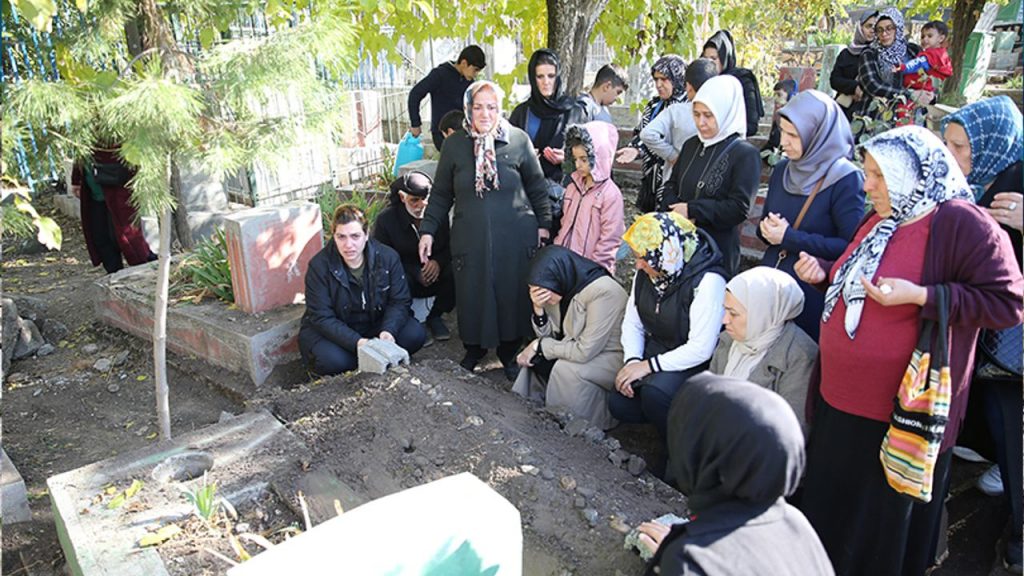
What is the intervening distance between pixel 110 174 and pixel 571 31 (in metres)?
3.84

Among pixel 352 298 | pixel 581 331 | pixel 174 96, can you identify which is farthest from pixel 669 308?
pixel 174 96

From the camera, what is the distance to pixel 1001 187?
2814 mm

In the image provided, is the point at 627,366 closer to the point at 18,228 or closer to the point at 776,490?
the point at 776,490

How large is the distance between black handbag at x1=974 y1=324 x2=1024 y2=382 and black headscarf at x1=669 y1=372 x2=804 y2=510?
170cm

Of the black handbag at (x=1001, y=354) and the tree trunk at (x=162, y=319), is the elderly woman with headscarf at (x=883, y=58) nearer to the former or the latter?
the black handbag at (x=1001, y=354)

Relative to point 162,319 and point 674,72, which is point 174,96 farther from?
point 674,72

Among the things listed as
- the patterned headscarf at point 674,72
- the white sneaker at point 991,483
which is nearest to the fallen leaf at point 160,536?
the white sneaker at point 991,483

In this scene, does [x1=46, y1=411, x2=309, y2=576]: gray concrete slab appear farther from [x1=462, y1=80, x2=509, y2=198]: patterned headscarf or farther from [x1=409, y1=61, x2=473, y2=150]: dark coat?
[x1=409, y1=61, x2=473, y2=150]: dark coat

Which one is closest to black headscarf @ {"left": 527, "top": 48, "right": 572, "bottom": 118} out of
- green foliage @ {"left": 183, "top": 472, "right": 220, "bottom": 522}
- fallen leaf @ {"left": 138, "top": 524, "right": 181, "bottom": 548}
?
green foliage @ {"left": 183, "top": 472, "right": 220, "bottom": 522}

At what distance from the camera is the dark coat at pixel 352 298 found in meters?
4.36

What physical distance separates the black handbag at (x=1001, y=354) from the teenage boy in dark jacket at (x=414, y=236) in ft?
10.6

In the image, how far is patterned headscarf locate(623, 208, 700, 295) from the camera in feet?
11.4

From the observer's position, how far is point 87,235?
20.2 ft

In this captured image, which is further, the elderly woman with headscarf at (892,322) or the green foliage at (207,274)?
the green foliage at (207,274)
